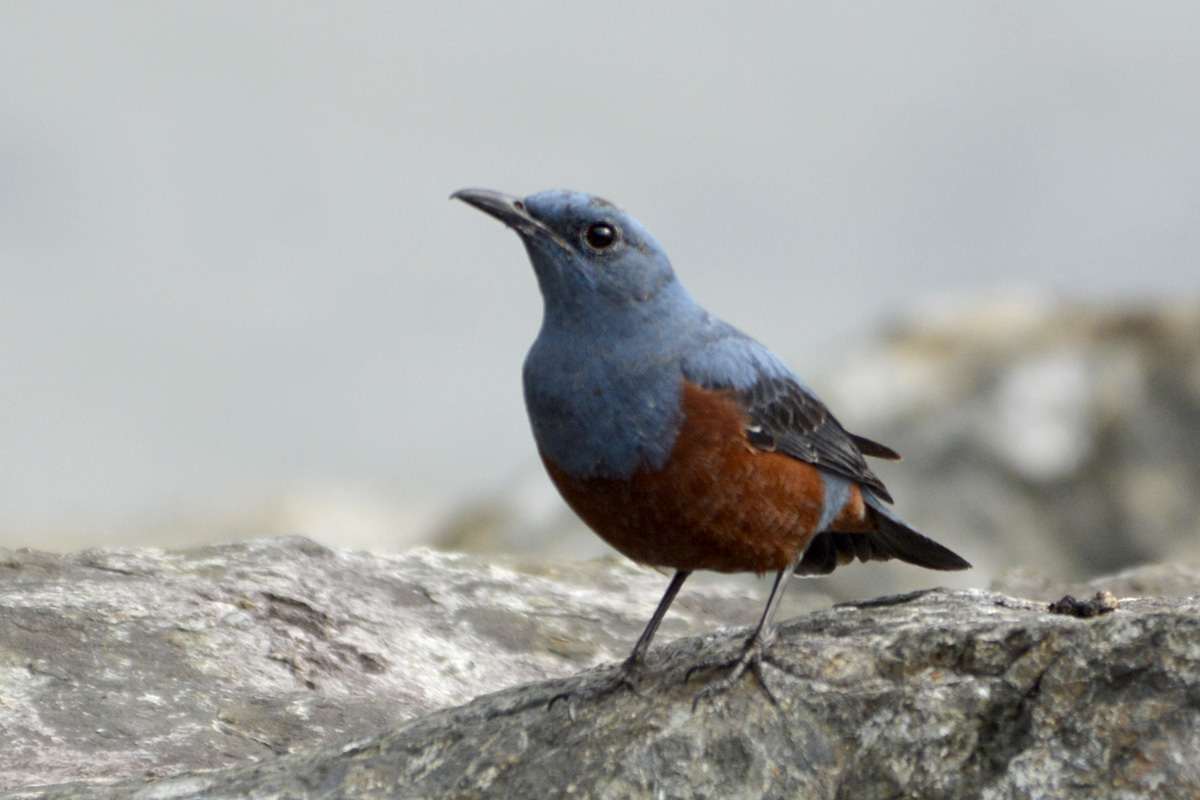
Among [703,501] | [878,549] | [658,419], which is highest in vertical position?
[878,549]

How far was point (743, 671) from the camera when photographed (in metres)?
4.86

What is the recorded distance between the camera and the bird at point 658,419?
17.0ft

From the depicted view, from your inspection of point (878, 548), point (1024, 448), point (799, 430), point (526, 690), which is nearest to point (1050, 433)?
point (1024, 448)

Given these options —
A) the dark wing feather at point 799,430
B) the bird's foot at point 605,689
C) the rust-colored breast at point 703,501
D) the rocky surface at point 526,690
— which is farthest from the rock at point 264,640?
the dark wing feather at point 799,430

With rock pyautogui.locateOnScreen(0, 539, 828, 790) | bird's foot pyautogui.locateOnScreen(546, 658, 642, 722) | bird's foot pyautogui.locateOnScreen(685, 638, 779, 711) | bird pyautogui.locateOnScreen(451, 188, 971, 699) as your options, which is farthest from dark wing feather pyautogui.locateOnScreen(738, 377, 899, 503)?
rock pyautogui.locateOnScreen(0, 539, 828, 790)

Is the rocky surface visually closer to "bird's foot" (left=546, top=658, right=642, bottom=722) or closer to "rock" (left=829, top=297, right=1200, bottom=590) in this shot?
"bird's foot" (left=546, top=658, right=642, bottom=722)

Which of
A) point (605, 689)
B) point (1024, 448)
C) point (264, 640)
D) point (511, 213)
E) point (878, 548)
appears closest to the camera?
point (605, 689)

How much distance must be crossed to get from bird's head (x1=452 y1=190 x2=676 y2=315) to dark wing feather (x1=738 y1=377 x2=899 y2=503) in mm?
611

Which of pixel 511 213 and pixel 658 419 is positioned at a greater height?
pixel 511 213

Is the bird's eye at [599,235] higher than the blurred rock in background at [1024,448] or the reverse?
the reverse

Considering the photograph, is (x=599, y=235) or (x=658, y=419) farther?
(x=599, y=235)

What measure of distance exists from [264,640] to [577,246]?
95.0 inches

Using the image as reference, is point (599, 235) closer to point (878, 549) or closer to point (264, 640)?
point (878, 549)

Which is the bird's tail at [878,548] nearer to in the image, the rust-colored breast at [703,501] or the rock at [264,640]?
the rust-colored breast at [703,501]
